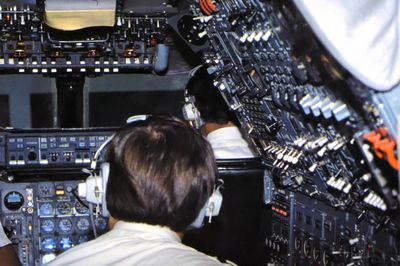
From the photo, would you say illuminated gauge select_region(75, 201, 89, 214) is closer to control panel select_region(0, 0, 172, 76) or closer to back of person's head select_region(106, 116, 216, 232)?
control panel select_region(0, 0, 172, 76)

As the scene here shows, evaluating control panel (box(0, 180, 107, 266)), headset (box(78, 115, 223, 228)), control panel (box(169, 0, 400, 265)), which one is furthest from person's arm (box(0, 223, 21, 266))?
headset (box(78, 115, 223, 228))

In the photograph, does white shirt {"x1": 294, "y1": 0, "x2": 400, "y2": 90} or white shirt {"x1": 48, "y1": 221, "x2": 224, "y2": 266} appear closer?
white shirt {"x1": 48, "y1": 221, "x2": 224, "y2": 266}

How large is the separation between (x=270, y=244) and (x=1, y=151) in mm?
1963

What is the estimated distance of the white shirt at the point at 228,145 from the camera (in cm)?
Result: 534

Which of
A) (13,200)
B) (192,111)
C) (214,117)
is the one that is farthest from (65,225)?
(214,117)

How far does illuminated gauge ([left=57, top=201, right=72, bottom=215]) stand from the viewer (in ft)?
19.0

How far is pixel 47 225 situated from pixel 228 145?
1365 millimetres

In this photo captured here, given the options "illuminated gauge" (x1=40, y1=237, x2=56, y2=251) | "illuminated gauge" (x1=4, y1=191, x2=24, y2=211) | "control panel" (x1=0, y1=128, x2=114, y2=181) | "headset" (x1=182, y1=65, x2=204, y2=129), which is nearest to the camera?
"headset" (x1=182, y1=65, x2=204, y2=129)

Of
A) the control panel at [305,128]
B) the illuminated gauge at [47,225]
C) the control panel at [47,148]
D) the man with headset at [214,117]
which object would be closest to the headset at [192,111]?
the man with headset at [214,117]

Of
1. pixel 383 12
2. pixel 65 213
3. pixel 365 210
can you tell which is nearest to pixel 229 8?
pixel 365 210

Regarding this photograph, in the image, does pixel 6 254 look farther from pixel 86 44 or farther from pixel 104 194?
pixel 104 194

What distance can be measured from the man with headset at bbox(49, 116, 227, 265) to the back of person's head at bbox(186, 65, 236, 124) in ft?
8.26

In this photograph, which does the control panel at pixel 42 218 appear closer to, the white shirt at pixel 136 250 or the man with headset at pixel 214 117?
the man with headset at pixel 214 117

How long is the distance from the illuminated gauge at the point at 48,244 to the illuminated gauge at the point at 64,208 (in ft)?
0.64
